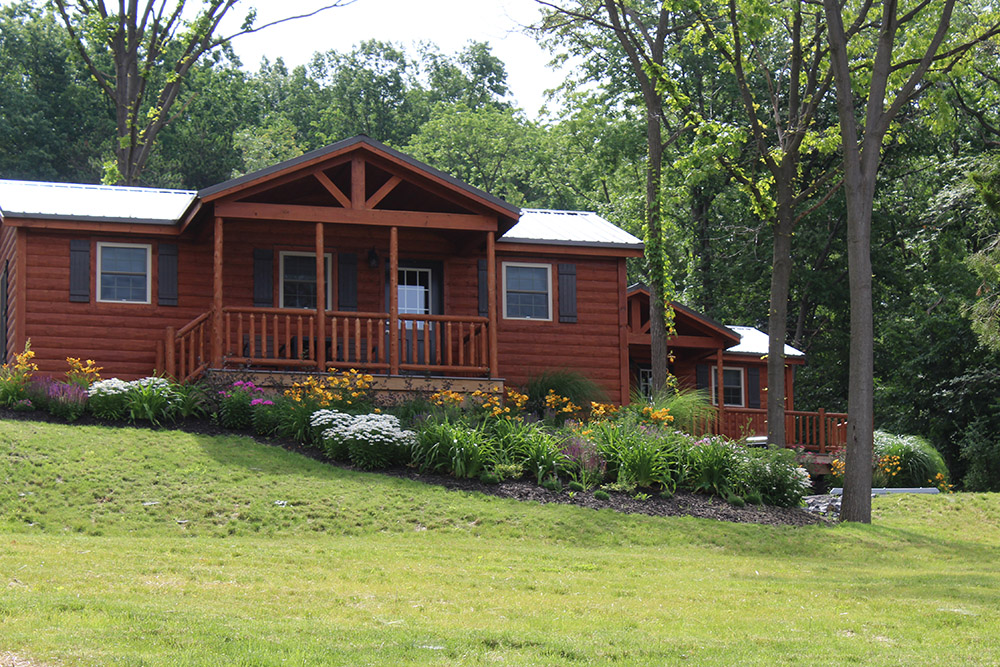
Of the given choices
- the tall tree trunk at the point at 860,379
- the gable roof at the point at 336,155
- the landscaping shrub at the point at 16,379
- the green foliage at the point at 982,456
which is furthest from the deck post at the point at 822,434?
the landscaping shrub at the point at 16,379

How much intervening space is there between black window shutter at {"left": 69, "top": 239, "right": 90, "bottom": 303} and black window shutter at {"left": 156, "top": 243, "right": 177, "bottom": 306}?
3.88 ft

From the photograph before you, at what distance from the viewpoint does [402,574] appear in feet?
34.9

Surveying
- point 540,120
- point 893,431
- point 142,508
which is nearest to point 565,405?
point 142,508

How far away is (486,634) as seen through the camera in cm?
812

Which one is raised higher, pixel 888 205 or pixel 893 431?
pixel 888 205

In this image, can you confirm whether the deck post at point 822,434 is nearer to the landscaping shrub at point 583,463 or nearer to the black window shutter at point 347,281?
the landscaping shrub at point 583,463

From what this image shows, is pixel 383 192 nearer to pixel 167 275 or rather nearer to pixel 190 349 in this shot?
pixel 190 349

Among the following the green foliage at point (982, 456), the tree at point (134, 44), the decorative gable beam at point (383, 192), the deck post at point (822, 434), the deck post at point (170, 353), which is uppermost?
the tree at point (134, 44)

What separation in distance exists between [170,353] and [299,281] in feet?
10.2

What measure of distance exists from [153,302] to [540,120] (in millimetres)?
31347

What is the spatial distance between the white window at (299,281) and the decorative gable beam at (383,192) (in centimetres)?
275

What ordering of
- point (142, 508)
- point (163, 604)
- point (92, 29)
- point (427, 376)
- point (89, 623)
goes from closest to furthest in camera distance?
1. point (89, 623)
2. point (163, 604)
3. point (142, 508)
4. point (427, 376)
5. point (92, 29)

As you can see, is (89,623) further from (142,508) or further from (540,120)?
(540,120)

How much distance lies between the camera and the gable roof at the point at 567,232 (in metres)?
22.5
